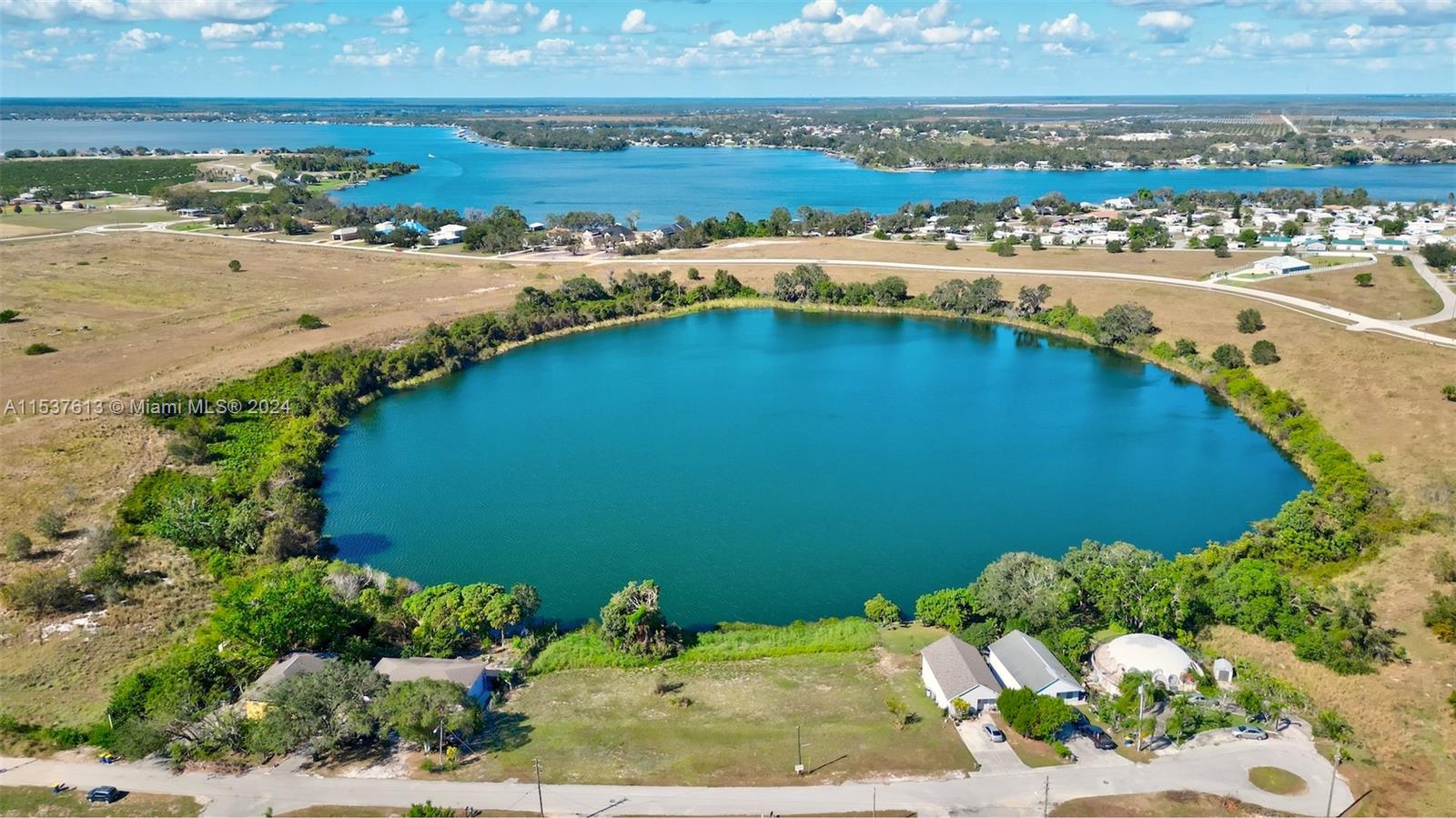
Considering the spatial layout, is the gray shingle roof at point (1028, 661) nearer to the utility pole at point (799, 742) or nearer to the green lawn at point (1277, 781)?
the green lawn at point (1277, 781)

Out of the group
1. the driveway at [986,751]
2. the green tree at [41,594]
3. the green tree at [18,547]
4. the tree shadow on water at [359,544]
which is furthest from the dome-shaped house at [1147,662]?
the green tree at [18,547]

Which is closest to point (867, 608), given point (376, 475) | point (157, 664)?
point (157, 664)

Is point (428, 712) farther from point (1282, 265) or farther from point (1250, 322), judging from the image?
point (1282, 265)

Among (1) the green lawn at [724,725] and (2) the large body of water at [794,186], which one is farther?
(2) the large body of water at [794,186]

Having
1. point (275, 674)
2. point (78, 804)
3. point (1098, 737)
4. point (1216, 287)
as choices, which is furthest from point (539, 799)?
point (1216, 287)

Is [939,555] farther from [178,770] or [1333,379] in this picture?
[1333,379]

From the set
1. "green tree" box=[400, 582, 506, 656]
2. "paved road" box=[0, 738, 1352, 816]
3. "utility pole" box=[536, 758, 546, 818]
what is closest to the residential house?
"paved road" box=[0, 738, 1352, 816]
